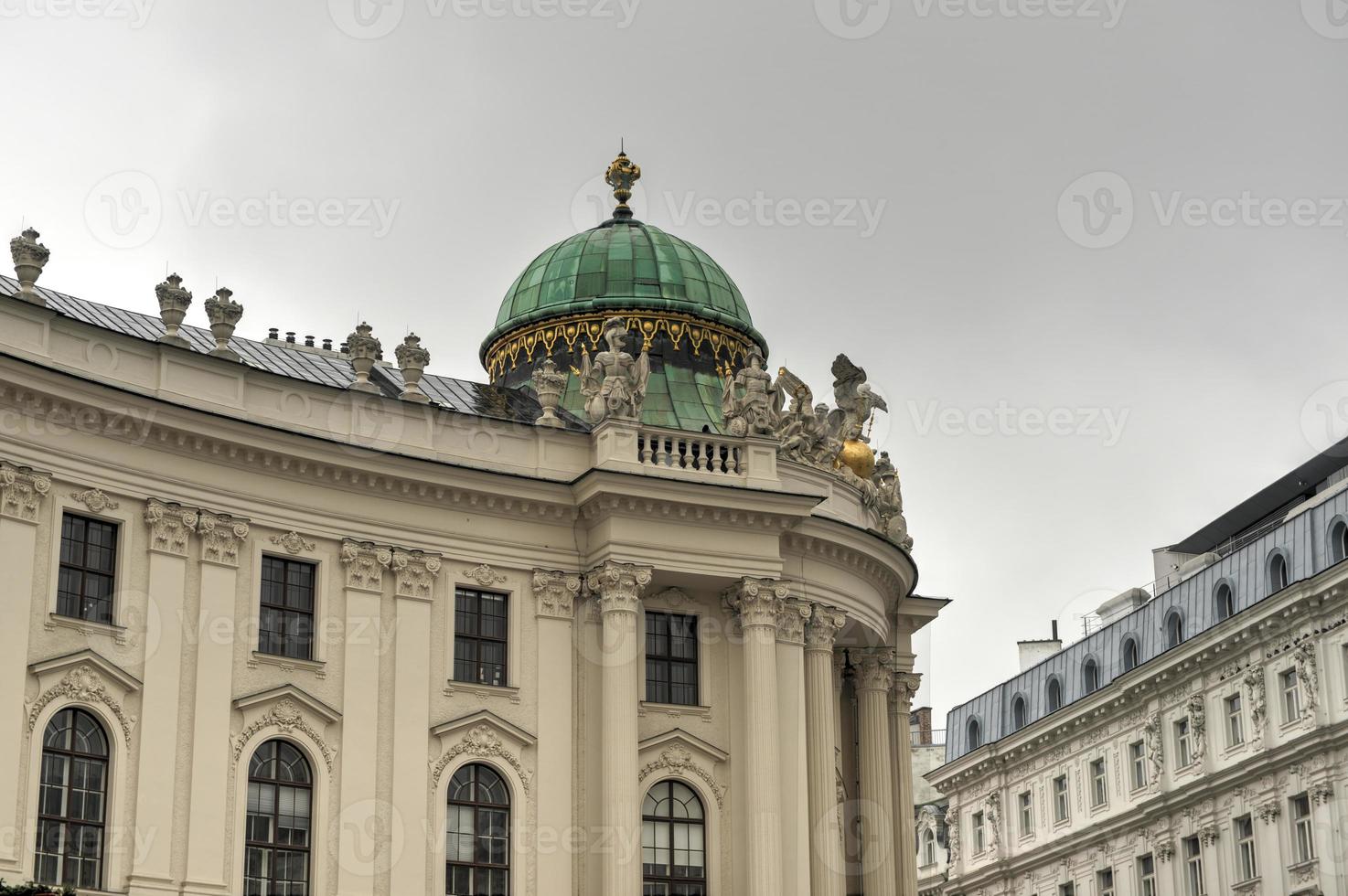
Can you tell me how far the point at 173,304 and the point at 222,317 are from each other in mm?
845

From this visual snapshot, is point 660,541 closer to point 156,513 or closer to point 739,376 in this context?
point 739,376

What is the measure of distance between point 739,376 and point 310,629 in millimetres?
10071

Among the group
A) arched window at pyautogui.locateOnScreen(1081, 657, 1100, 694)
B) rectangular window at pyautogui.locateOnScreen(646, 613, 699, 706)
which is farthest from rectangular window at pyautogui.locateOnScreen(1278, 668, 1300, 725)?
rectangular window at pyautogui.locateOnScreen(646, 613, 699, 706)

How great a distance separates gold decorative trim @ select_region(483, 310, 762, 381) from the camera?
46156 millimetres

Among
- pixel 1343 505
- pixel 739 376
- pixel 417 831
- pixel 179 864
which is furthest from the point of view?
pixel 1343 505

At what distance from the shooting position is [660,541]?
40781 millimetres

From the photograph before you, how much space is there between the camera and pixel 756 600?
4097 centimetres

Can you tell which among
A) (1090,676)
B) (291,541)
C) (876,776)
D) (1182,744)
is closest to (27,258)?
(291,541)

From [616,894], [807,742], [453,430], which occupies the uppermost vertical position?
[453,430]

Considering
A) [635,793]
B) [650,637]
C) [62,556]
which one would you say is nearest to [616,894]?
[635,793]

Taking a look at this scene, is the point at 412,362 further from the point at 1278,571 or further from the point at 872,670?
the point at 1278,571

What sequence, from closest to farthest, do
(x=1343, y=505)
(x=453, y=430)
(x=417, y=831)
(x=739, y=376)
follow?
1. (x=417, y=831)
2. (x=453, y=430)
3. (x=739, y=376)
4. (x=1343, y=505)

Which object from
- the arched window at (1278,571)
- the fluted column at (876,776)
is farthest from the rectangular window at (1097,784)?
the fluted column at (876,776)

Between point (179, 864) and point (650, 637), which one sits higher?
point (650, 637)
